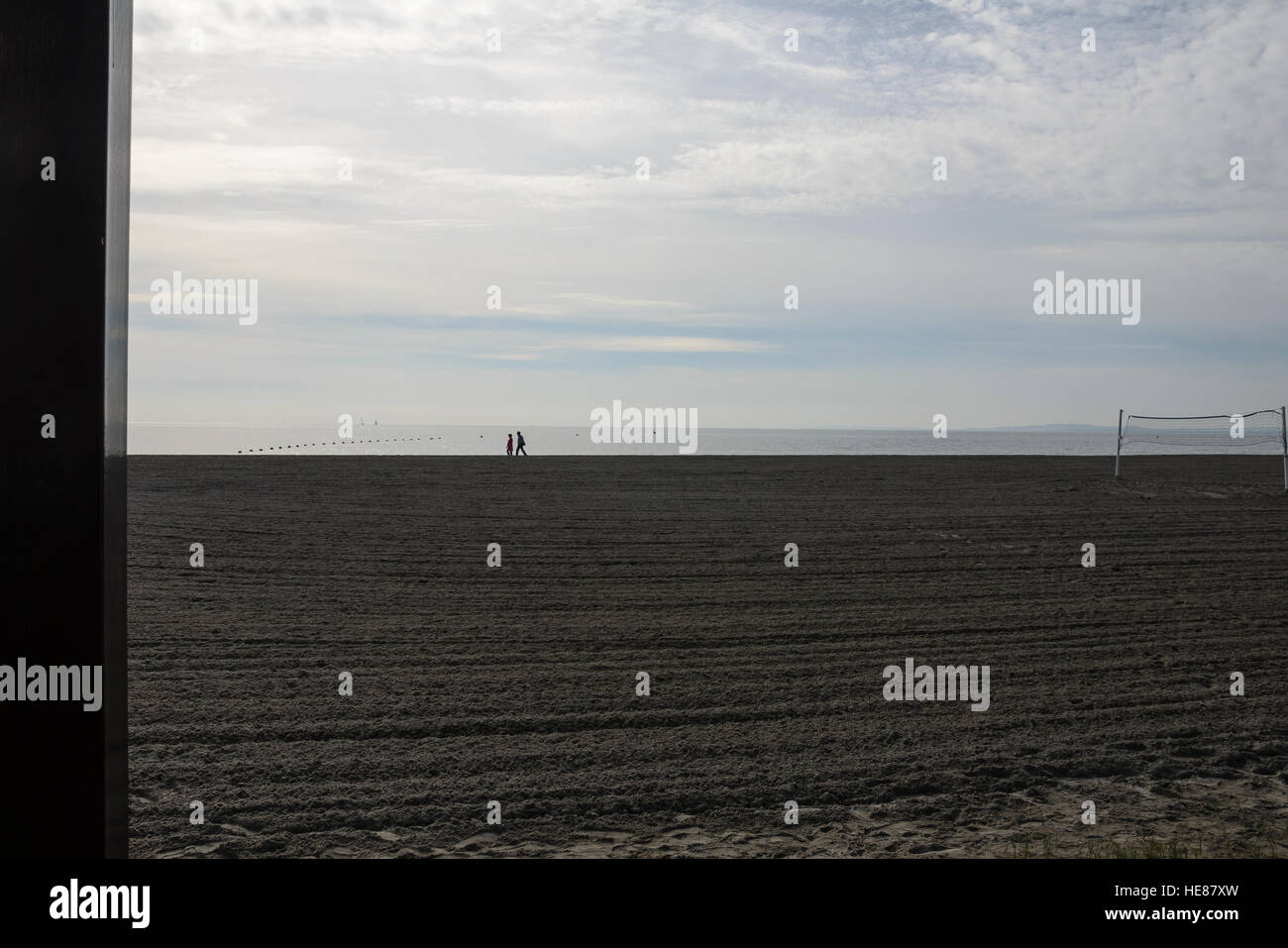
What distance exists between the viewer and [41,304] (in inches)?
75.7

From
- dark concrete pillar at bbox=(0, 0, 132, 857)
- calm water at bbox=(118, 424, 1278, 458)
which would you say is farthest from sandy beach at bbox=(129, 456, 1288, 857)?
calm water at bbox=(118, 424, 1278, 458)

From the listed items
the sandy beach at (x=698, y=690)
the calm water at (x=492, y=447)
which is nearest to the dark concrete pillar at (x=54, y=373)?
the sandy beach at (x=698, y=690)

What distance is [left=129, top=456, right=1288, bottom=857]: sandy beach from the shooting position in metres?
5.13

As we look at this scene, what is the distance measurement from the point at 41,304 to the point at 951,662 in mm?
7743

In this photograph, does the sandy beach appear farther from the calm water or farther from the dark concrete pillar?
the calm water

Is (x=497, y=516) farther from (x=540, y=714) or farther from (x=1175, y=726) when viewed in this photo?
(x=1175, y=726)

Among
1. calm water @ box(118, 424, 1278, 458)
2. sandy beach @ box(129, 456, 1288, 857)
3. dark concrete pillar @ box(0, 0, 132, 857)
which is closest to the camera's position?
dark concrete pillar @ box(0, 0, 132, 857)

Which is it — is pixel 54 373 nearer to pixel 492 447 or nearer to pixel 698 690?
pixel 698 690

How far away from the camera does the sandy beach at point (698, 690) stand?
513 centimetres

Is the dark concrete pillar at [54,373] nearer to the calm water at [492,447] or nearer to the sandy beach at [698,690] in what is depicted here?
the sandy beach at [698,690]

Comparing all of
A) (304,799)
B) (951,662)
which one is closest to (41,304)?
(304,799)

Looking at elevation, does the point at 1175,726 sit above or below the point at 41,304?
below

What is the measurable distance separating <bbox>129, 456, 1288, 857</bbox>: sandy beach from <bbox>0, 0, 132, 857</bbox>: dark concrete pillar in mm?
3019
